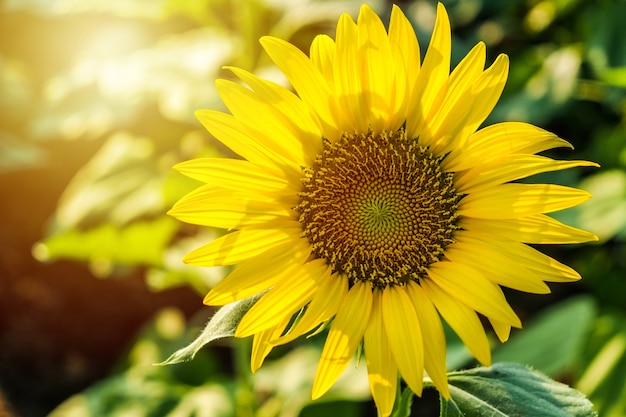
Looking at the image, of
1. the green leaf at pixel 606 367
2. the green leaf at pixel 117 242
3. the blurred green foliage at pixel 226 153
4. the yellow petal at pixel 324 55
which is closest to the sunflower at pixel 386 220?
the yellow petal at pixel 324 55

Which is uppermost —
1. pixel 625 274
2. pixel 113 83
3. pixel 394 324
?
A: pixel 113 83

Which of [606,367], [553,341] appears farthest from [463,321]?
[606,367]

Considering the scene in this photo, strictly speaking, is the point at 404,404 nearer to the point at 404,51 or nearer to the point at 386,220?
the point at 386,220

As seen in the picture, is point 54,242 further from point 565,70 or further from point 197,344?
point 565,70

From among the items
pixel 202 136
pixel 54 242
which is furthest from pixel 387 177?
pixel 202 136

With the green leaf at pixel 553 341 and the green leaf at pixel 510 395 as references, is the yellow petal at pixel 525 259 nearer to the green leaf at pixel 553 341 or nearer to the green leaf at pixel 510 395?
the green leaf at pixel 510 395

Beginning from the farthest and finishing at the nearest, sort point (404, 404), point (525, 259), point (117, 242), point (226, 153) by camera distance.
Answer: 1. point (226, 153)
2. point (117, 242)
3. point (404, 404)
4. point (525, 259)

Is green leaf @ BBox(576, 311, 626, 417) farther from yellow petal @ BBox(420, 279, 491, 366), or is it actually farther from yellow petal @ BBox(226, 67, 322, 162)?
yellow petal @ BBox(226, 67, 322, 162)

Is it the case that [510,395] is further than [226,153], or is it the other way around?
[226,153]
